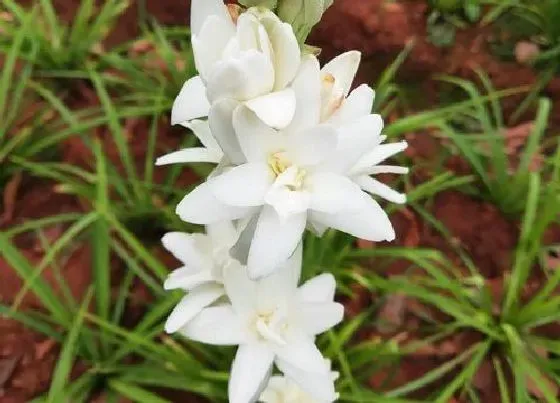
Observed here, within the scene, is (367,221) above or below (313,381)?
above

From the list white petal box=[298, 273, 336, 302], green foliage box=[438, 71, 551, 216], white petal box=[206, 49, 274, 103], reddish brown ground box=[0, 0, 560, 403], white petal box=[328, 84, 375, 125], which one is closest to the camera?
white petal box=[206, 49, 274, 103]

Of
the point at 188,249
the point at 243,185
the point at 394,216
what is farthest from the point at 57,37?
the point at 243,185

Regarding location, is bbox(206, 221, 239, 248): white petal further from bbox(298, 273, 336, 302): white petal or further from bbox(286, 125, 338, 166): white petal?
bbox(286, 125, 338, 166): white petal

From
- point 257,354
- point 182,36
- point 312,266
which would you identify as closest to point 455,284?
point 312,266

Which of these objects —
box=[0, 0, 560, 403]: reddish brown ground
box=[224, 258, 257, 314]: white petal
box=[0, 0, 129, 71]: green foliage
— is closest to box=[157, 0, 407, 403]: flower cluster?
box=[224, 258, 257, 314]: white petal

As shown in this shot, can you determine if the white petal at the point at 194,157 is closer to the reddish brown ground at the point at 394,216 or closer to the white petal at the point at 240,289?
the white petal at the point at 240,289

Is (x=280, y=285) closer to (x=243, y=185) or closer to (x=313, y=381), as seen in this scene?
(x=313, y=381)
